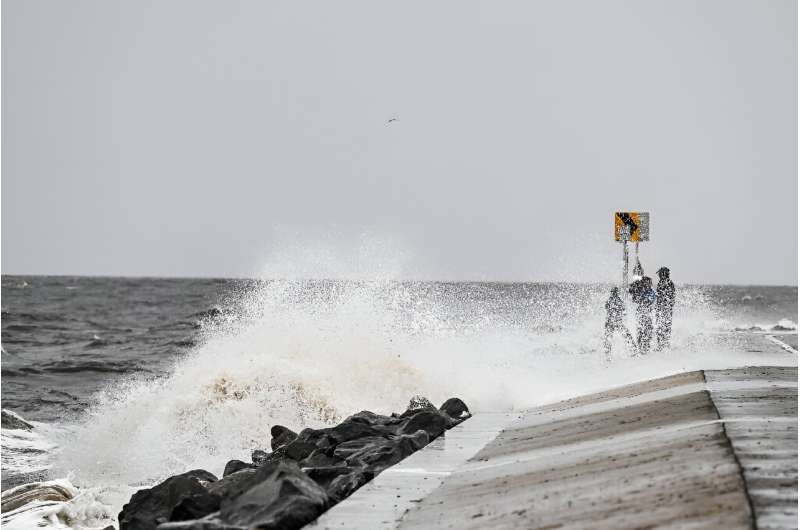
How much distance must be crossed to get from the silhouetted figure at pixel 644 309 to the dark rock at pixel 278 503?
11.9 meters

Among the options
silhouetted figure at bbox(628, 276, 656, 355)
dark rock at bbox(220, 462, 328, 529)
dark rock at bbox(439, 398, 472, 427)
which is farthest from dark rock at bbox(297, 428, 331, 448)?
silhouetted figure at bbox(628, 276, 656, 355)

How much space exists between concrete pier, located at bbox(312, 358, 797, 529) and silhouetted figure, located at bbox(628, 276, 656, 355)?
7946 millimetres

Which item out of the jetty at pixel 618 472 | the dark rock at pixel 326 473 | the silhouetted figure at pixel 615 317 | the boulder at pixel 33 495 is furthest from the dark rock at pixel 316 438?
the silhouetted figure at pixel 615 317

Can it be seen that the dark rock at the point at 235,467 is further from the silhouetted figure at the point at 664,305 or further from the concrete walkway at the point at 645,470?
the silhouetted figure at the point at 664,305

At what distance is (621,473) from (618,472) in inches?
2.0

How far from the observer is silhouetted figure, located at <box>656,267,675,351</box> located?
1783cm

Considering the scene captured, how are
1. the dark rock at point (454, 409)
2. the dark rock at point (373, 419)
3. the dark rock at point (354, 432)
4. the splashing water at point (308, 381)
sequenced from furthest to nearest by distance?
1. the splashing water at point (308, 381)
2. the dark rock at point (454, 409)
3. the dark rock at point (373, 419)
4. the dark rock at point (354, 432)

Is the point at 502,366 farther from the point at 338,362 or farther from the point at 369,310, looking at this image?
the point at 369,310

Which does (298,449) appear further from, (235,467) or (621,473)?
(621,473)

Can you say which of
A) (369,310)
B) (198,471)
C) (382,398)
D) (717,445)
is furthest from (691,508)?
(369,310)

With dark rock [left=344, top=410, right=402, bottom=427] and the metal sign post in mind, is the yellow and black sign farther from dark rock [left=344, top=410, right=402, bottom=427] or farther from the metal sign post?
dark rock [left=344, top=410, right=402, bottom=427]

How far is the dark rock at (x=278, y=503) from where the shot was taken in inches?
248

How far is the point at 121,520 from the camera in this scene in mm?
8664

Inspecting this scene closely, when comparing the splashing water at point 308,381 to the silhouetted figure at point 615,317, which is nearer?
the splashing water at point 308,381
